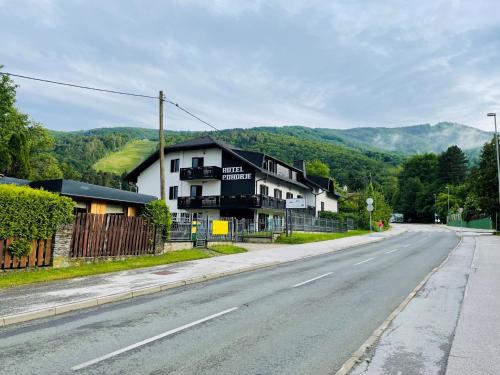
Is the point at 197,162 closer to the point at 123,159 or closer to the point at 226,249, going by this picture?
the point at 226,249

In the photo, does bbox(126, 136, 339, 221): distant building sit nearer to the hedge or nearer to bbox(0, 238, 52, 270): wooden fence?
the hedge

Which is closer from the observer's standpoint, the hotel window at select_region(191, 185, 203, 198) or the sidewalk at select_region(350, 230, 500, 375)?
the sidewalk at select_region(350, 230, 500, 375)

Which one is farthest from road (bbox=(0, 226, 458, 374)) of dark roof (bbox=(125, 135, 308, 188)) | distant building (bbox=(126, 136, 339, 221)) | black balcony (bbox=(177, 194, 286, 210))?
dark roof (bbox=(125, 135, 308, 188))

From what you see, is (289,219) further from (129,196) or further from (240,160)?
(129,196)

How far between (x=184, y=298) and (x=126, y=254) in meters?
7.93

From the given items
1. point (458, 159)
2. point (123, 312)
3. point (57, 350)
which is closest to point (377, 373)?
point (57, 350)

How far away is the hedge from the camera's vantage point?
42.0ft

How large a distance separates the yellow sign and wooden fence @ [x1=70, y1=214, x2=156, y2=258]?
6.24 metres

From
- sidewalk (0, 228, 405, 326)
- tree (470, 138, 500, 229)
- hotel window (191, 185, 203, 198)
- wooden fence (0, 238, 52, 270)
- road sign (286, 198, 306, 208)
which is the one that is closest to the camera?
sidewalk (0, 228, 405, 326)

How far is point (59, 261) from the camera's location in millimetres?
14438

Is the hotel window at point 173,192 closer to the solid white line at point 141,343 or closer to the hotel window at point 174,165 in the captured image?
the hotel window at point 174,165

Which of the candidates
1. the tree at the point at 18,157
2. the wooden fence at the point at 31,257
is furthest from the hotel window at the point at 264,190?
the wooden fence at the point at 31,257

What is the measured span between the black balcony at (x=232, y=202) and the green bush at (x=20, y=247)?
90.3 feet

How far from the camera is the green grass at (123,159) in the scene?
152 m
